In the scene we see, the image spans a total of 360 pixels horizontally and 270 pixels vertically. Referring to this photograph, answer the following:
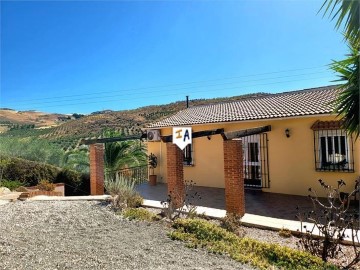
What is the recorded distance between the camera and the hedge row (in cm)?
1622

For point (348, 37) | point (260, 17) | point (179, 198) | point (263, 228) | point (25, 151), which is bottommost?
point (263, 228)

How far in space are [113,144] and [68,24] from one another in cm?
735

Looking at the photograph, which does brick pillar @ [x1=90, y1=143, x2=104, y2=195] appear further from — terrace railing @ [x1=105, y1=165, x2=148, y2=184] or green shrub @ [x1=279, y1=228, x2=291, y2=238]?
green shrub @ [x1=279, y1=228, x2=291, y2=238]

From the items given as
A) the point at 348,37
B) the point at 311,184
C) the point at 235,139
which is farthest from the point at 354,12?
the point at 311,184

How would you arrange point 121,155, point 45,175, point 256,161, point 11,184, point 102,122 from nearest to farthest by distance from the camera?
point 256,161
point 11,184
point 45,175
point 121,155
point 102,122

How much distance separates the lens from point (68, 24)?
1301 cm

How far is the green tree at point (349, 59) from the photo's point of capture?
238 inches

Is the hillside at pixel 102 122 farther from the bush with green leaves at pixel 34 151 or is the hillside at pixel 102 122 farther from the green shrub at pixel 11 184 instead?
the green shrub at pixel 11 184

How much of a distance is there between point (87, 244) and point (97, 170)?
7.65 metres

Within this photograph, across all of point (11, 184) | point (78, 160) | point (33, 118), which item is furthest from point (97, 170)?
point (33, 118)

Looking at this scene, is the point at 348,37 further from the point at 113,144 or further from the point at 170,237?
the point at 113,144

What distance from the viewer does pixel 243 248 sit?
6699 millimetres

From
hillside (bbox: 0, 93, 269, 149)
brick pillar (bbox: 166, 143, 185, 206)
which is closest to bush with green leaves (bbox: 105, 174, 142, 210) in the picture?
brick pillar (bbox: 166, 143, 185, 206)

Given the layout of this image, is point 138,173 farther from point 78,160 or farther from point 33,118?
point 33,118
